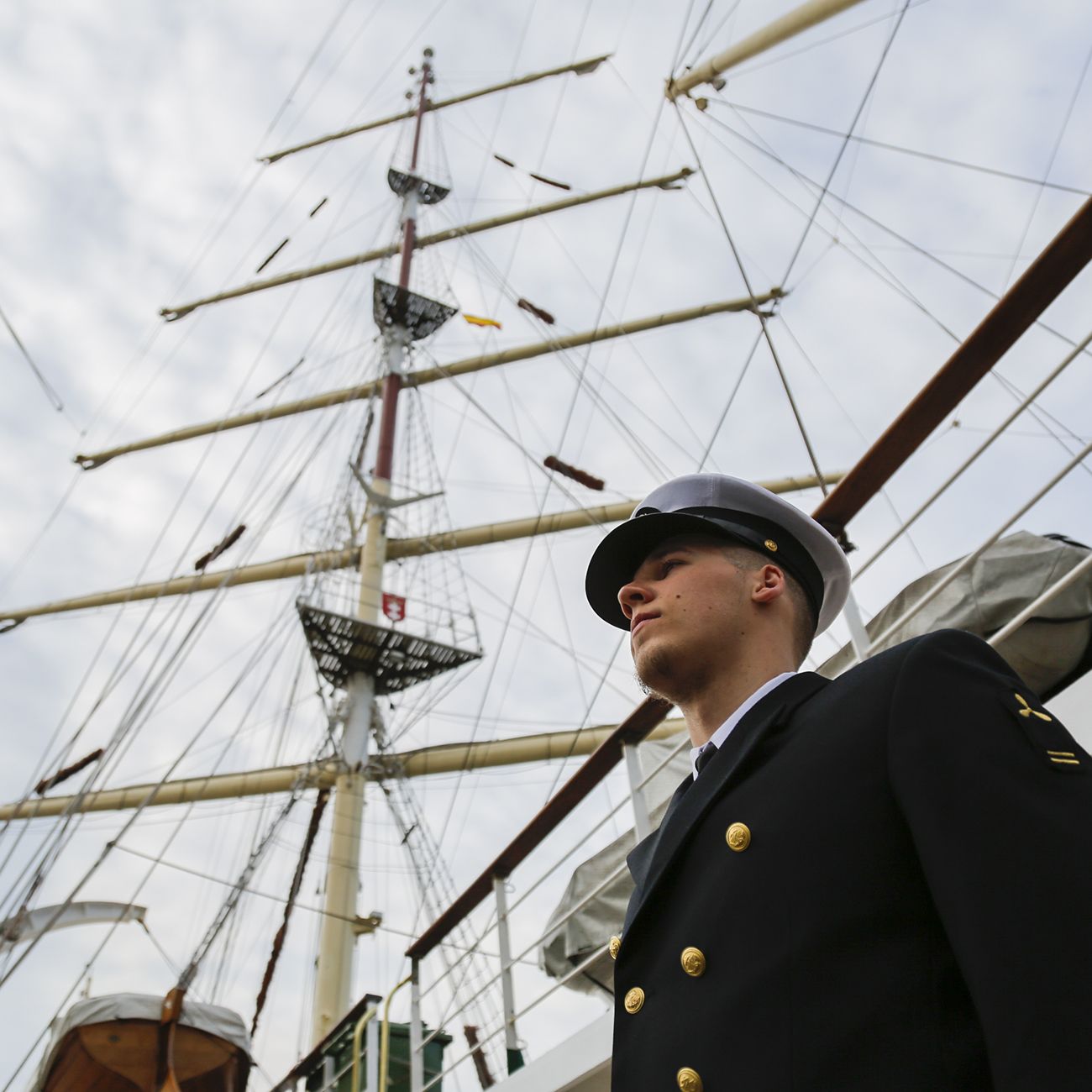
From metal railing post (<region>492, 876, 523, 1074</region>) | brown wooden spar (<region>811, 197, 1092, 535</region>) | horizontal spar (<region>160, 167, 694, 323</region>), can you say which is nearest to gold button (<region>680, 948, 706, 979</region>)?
brown wooden spar (<region>811, 197, 1092, 535</region>)

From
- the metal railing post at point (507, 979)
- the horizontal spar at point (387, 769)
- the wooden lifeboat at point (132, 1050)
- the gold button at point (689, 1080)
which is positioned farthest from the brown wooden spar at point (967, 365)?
the horizontal spar at point (387, 769)

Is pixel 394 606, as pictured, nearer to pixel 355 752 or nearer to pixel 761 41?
pixel 355 752

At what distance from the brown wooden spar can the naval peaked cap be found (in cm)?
66

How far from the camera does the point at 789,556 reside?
148cm

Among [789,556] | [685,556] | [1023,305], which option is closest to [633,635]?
[685,556]

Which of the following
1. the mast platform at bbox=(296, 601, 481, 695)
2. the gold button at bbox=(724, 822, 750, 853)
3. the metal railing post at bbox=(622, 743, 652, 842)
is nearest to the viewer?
the gold button at bbox=(724, 822, 750, 853)

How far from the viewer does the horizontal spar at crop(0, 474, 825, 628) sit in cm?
1367

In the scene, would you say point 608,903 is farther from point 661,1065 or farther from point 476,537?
point 476,537

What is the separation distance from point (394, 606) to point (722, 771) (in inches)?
483

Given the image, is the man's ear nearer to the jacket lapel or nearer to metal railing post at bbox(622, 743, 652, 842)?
the jacket lapel

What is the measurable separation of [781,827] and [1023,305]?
1291 mm

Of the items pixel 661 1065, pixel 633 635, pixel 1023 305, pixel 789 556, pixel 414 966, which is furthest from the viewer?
pixel 414 966

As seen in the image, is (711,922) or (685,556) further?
(685,556)

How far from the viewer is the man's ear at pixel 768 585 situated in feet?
4.56
